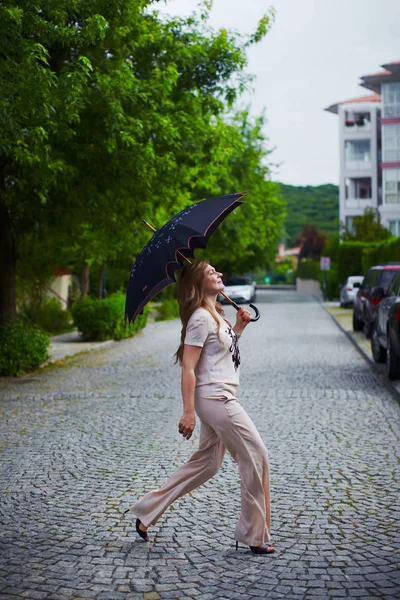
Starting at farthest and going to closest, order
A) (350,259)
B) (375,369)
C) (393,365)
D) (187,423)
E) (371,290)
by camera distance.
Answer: (350,259) < (371,290) < (375,369) < (393,365) < (187,423)

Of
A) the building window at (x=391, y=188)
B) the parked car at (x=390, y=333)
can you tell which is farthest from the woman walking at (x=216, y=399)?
the building window at (x=391, y=188)

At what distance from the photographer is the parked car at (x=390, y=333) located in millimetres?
12969

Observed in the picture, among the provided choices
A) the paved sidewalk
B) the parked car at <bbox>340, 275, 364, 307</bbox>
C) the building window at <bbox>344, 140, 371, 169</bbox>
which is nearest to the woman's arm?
the paved sidewalk

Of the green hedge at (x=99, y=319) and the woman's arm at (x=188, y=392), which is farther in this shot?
the green hedge at (x=99, y=319)

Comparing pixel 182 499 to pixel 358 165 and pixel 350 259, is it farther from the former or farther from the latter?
pixel 358 165

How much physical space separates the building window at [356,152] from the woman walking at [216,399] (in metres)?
70.5

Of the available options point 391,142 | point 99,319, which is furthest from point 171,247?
point 391,142

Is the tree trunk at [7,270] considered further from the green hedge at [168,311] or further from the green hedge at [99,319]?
the green hedge at [168,311]

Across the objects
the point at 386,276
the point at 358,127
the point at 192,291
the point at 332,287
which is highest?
the point at 358,127

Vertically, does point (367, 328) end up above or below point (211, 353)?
below

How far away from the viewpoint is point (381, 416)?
10195 millimetres

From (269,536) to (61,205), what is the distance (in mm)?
11499

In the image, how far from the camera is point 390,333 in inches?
528

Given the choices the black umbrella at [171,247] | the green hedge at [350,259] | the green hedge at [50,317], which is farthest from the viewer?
the green hedge at [350,259]
